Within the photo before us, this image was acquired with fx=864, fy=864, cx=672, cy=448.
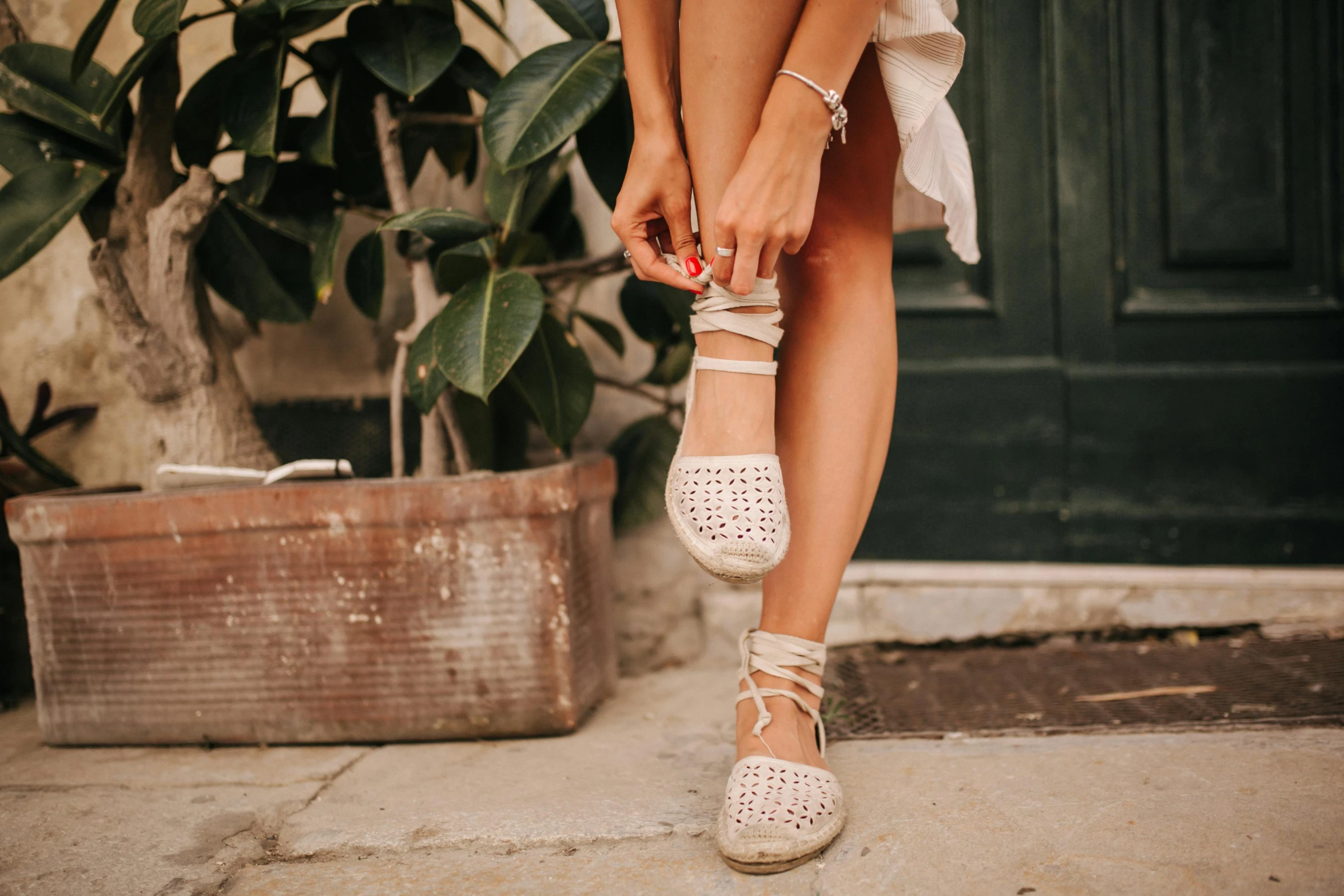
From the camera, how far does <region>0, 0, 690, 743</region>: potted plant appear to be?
111 centimetres

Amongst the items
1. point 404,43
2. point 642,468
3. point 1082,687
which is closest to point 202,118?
point 404,43

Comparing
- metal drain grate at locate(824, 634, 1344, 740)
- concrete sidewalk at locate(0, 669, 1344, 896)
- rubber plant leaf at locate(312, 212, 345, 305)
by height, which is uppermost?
rubber plant leaf at locate(312, 212, 345, 305)

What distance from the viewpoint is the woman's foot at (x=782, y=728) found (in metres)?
0.86

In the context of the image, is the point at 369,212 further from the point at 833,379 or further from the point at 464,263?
the point at 833,379

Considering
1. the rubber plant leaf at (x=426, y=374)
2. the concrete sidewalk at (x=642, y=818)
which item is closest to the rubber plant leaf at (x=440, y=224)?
the rubber plant leaf at (x=426, y=374)

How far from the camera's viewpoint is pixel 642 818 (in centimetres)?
86

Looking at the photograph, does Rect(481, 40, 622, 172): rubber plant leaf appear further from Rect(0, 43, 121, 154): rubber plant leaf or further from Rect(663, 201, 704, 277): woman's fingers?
Rect(0, 43, 121, 154): rubber plant leaf

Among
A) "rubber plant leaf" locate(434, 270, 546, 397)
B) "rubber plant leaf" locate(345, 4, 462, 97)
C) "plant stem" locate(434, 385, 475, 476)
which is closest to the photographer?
"rubber plant leaf" locate(434, 270, 546, 397)

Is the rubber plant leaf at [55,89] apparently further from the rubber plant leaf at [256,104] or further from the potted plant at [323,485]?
the rubber plant leaf at [256,104]

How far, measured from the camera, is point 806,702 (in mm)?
912

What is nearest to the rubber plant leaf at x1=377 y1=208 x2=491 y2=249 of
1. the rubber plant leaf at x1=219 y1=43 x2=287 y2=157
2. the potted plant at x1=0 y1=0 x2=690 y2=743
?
the potted plant at x1=0 y1=0 x2=690 y2=743

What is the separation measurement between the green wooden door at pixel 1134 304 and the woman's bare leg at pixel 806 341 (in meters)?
0.70

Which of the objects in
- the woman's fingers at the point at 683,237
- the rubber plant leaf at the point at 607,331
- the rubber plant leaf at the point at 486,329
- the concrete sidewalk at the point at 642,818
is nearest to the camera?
the concrete sidewalk at the point at 642,818

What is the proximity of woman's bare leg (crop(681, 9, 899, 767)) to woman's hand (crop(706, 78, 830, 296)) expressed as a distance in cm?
4
